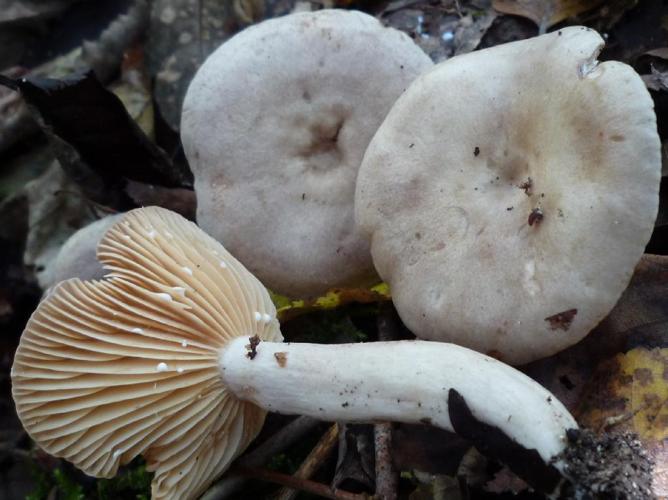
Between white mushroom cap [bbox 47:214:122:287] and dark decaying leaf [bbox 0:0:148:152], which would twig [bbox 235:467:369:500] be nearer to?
white mushroom cap [bbox 47:214:122:287]

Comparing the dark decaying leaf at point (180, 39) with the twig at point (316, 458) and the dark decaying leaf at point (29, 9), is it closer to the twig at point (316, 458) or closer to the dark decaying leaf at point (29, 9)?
the dark decaying leaf at point (29, 9)

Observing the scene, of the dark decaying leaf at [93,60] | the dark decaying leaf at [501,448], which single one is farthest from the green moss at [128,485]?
the dark decaying leaf at [93,60]

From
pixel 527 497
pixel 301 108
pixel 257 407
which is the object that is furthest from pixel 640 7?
pixel 257 407

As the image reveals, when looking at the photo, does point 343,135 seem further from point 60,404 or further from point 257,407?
point 60,404

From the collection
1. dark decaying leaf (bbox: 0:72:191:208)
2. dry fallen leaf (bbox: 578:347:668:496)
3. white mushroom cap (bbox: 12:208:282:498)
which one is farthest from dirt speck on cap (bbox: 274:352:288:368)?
dark decaying leaf (bbox: 0:72:191:208)

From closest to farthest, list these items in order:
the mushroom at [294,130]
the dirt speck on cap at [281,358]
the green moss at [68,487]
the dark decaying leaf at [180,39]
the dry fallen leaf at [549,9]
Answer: the dirt speck on cap at [281,358] < the mushroom at [294,130] < the green moss at [68,487] < the dry fallen leaf at [549,9] < the dark decaying leaf at [180,39]

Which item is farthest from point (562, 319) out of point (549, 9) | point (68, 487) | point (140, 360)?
point (68, 487)
